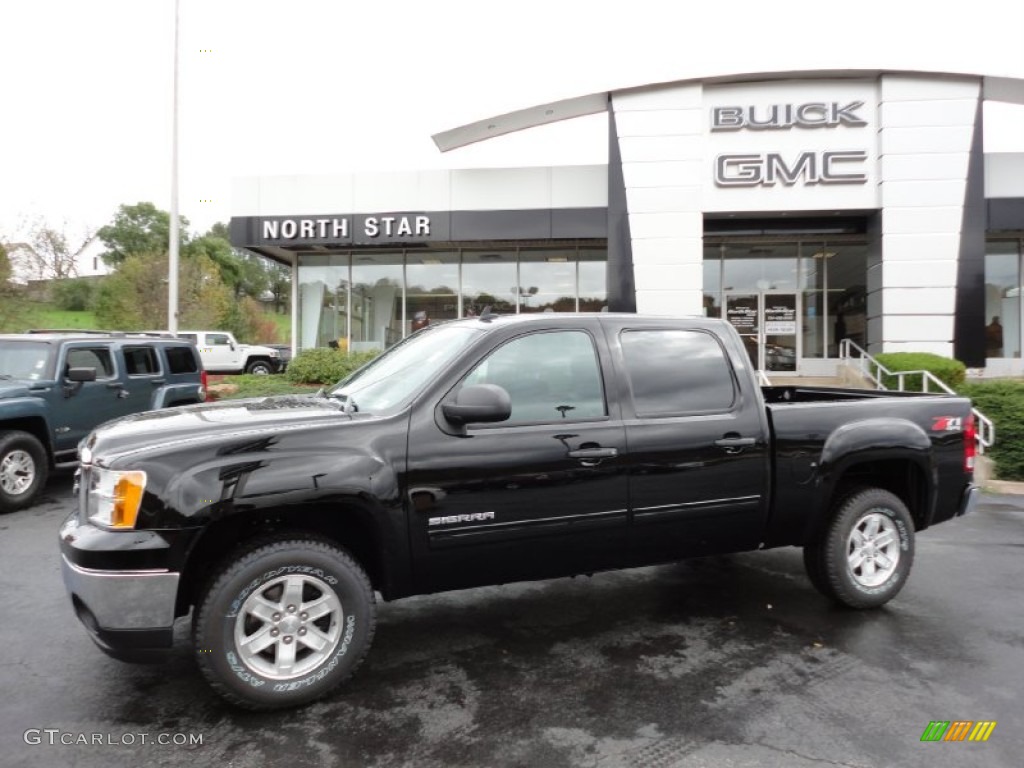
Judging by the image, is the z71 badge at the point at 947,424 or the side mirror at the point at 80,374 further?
the side mirror at the point at 80,374

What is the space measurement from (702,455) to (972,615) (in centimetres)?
223

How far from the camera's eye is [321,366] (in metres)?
16.2

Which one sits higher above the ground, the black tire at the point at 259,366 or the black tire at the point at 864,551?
the black tire at the point at 259,366

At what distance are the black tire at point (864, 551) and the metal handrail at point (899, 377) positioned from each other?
4.79 m

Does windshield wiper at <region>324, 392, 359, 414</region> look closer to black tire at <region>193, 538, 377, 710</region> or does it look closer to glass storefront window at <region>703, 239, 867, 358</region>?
black tire at <region>193, 538, 377, 710</region>

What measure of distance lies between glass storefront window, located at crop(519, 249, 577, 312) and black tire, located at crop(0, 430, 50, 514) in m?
12.9

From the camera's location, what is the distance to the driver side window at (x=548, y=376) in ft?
12.4

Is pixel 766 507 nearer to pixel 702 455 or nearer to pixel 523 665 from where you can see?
pixel 702 455

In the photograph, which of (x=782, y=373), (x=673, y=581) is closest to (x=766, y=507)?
(x=673, y=581)

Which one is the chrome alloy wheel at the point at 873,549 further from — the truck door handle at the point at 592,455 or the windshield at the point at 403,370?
the windshield at the point at 403,370

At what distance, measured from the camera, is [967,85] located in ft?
49.9

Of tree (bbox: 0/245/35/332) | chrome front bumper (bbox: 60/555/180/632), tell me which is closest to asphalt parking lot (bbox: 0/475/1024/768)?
chrome front bumper (bbox: 60/555/180/632)

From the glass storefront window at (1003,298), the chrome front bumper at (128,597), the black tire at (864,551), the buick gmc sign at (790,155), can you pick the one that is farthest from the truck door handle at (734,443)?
the glass storefront window at (1003,298)

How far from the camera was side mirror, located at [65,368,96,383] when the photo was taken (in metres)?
8.05
